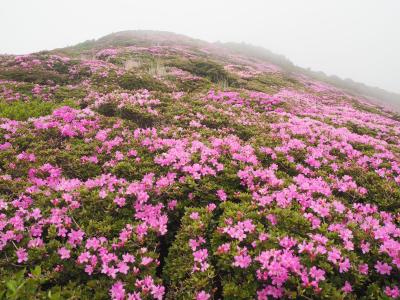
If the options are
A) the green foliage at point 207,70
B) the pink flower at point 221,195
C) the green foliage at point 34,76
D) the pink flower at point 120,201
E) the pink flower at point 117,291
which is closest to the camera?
the pink flower at point 117,291

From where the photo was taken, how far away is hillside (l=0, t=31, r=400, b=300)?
437 centimetres

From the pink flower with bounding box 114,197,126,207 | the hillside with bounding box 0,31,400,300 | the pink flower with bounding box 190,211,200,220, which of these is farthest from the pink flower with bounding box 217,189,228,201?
the pink flower with bounding box 114,197,126,207

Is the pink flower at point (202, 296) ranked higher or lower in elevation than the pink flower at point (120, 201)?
lower

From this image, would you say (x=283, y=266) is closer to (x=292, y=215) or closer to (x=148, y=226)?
(x=292, y=215)

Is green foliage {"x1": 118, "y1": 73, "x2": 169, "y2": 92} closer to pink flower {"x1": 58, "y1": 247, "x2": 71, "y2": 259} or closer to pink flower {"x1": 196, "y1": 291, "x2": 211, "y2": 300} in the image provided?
pink flower {"x1": 58, "y1": 247, "x2": 71, "y2": 259}

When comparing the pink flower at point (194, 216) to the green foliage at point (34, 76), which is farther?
the green foliage at point (34, 76)

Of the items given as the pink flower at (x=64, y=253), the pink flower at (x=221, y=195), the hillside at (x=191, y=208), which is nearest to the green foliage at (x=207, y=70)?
the hillside at (x=191, y=208)

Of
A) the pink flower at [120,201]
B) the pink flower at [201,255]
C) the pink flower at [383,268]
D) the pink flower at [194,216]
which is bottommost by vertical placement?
the pink flower at [201,255]

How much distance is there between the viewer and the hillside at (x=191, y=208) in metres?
4.37

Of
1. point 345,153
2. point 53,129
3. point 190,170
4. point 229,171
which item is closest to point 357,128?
point 345,153

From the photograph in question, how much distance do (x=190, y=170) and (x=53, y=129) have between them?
4.99 m

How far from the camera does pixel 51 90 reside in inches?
556

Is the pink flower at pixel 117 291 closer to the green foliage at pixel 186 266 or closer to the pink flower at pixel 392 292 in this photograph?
the green foliage at pixel 186 266

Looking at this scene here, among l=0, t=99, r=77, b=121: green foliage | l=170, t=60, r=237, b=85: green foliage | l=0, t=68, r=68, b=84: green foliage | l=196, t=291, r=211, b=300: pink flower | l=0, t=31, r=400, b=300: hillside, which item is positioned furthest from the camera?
l=170, t=60, r=237, b=85: green foliage
